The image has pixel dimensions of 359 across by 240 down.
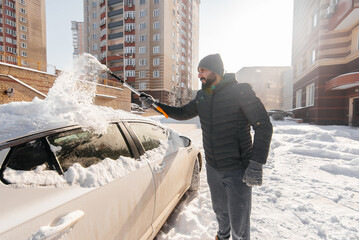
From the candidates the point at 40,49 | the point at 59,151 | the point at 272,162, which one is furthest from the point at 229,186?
the point at 40,49

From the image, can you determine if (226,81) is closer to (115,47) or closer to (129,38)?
(129,38)

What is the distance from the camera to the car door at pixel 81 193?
863 millimetres

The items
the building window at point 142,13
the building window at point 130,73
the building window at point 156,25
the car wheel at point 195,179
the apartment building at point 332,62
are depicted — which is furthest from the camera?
the building window at point 130,73

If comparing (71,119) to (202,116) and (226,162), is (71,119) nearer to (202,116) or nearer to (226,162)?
(202,116)

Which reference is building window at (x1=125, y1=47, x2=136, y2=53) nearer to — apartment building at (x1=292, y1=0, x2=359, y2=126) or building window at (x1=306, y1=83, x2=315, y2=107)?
apartment building at (x1=292, y1=0, x2=359, y2=126)

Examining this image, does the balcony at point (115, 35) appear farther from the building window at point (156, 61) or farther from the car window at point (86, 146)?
the car window at point (86, 146)

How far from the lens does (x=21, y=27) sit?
3997cm

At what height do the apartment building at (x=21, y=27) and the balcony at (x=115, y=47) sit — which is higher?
the apartment building at (x=21, y=27)

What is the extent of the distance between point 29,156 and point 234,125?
5.05 ft

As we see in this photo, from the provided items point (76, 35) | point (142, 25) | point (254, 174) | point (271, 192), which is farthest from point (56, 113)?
point (76, 35)

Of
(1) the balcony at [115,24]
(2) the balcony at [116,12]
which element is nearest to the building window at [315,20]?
(1) the balcony at [115,24]

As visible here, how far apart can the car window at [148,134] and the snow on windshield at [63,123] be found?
0.19m

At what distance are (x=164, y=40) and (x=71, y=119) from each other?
3779 centimetres

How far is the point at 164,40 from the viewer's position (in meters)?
35.5
